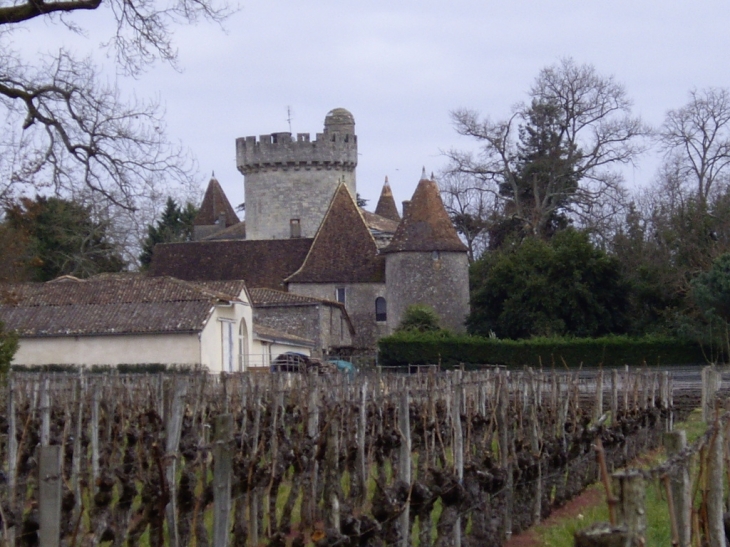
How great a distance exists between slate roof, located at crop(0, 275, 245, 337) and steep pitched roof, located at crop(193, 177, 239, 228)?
32.1 m

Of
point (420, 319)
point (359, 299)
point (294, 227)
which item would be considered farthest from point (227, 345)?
point (294, 227)

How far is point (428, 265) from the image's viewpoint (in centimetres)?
5197

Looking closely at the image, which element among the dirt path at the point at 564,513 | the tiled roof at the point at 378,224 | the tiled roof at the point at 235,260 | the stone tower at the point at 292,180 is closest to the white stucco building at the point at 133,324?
the tiled roof at the point at 235,260

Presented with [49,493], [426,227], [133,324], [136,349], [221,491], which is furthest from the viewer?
[426,227]

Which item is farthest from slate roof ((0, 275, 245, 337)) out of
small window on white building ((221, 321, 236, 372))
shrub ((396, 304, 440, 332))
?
shrub ((396, 304, 440, 332))

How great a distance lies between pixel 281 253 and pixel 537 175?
42.4 ft

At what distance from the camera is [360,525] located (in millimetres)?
8391

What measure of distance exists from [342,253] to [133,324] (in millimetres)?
20950

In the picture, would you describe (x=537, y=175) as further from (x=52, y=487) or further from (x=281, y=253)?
(x=52, y=487)

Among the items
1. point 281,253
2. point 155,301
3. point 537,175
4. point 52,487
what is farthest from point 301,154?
point 52,487

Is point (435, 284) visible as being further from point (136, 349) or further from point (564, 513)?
point (564, 513)

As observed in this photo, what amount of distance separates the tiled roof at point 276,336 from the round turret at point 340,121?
22413mm

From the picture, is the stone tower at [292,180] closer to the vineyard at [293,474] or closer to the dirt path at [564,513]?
the vineyard at [293,474]

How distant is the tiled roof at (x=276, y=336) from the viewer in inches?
1690
